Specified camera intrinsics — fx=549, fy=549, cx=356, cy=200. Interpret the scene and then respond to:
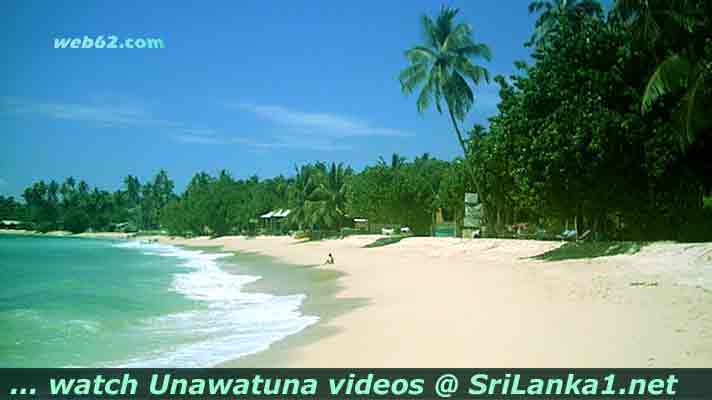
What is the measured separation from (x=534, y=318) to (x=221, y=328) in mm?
5892

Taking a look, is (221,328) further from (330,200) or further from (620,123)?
(330,200)

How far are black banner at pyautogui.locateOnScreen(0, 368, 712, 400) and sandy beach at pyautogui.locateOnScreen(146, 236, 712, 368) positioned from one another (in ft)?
1.11

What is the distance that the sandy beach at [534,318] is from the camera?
6682 millimetres

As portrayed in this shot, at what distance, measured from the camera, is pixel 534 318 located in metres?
8.84

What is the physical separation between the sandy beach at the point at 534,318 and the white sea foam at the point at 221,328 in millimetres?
787

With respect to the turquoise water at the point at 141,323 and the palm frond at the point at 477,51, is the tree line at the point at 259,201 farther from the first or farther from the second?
the turquoise water at the point at 141,323

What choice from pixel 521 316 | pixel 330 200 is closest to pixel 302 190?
pixel 330 200

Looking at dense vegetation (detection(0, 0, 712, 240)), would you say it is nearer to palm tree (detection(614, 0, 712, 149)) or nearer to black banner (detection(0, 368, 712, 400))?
palm tree (detection(614, 0, 712, 149))

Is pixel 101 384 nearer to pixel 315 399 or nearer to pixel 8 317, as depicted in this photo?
pixel 315 399

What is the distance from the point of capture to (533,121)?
1828cm

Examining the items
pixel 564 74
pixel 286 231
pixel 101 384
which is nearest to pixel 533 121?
pixel 564 74

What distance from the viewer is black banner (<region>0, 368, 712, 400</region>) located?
17.7 ft

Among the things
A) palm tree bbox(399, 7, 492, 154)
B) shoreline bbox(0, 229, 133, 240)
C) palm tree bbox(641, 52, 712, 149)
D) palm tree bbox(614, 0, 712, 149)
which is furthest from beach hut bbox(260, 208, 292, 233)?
palm tree bbox(641, 52, 712, 149)

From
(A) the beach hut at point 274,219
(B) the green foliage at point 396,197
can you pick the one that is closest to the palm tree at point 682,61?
(B) the green foliage at point 396,197
